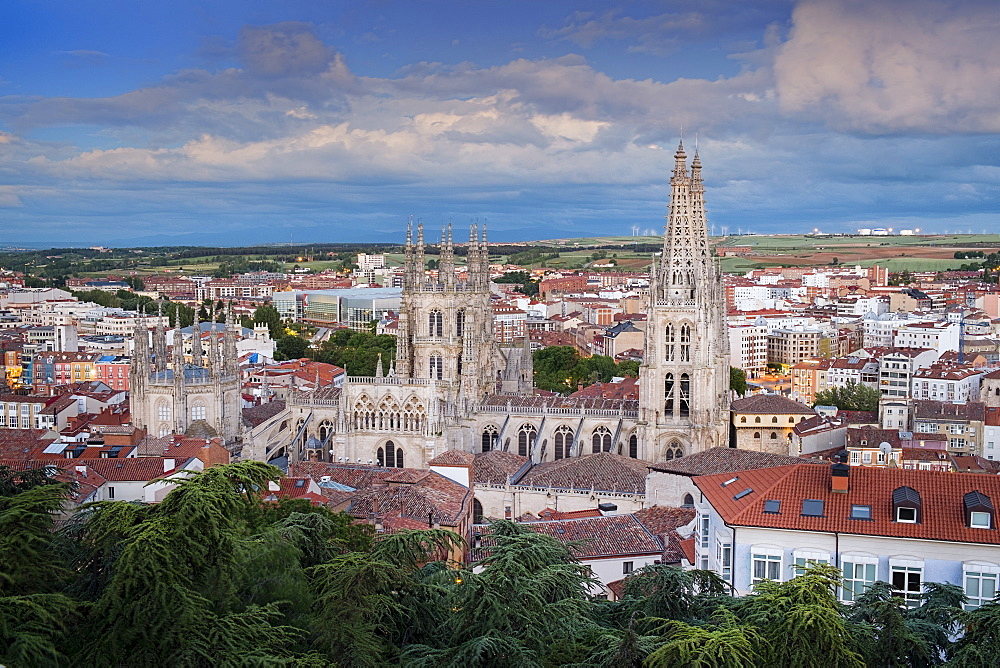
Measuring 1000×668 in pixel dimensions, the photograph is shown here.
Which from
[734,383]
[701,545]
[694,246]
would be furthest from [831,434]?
[701,545]

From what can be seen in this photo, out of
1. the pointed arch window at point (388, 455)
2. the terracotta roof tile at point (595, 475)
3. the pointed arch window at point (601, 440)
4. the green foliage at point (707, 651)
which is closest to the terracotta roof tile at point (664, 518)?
the terracotta roof tile at point (595, 475)

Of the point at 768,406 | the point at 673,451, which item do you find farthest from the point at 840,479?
the point at 768,406

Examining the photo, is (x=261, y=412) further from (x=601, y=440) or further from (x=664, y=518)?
(x=664, y=518)

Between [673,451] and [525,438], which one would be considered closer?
[673,451]

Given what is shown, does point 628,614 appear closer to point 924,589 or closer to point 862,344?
point 924,589

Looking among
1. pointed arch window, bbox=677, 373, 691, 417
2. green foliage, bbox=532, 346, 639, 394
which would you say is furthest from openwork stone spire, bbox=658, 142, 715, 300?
green foliage, bbox=532, 346, 639, 394

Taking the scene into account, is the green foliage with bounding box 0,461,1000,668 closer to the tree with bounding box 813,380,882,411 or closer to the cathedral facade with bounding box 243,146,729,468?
the cathedral facade with bounding box 243,146,729,468
